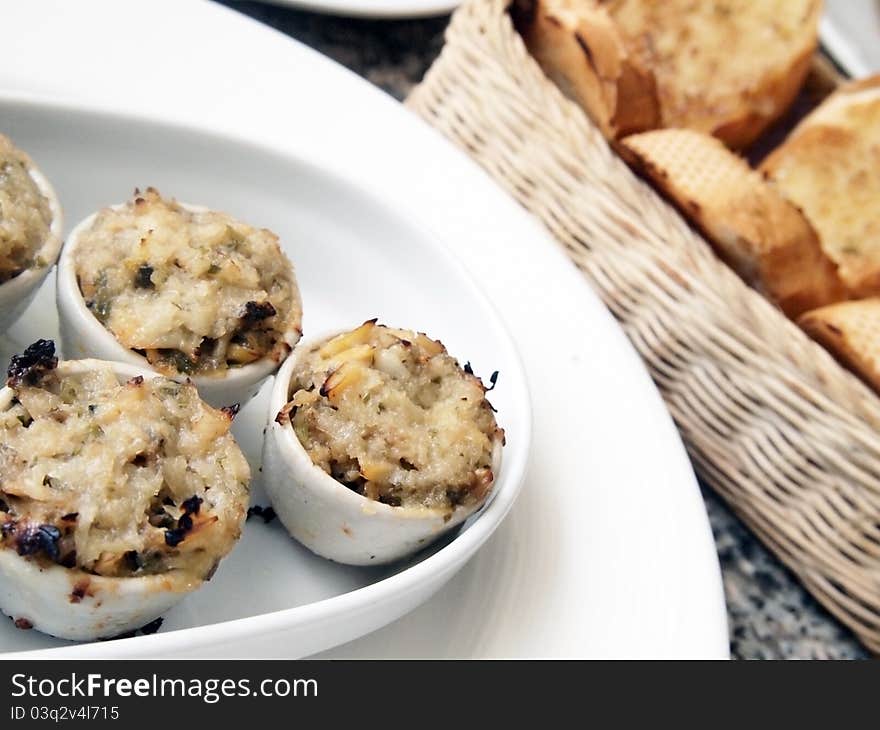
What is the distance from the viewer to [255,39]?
4.84 ft

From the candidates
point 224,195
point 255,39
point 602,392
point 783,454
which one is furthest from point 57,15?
point 783,454

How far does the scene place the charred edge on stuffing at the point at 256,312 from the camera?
103 cm

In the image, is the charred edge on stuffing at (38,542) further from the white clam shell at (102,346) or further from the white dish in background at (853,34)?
the white dish in background at (853,34)

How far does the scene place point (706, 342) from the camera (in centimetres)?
134

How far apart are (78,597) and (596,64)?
1091 mm

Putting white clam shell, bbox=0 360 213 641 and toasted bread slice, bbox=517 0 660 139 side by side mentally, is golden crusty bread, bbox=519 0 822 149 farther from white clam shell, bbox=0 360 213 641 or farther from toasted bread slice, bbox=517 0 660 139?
white clam shell, bbox=0 360 213 641

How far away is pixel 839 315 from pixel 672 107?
47 centimetres

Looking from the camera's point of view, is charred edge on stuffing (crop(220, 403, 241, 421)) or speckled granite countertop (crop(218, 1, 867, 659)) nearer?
charred edge on stuffing (crop(220, 403, 241, 421))

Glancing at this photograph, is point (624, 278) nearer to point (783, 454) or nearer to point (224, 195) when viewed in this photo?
point (783, 454)

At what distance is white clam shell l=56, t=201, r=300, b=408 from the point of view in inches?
38.9

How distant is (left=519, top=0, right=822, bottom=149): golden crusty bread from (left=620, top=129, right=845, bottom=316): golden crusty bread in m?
0.09

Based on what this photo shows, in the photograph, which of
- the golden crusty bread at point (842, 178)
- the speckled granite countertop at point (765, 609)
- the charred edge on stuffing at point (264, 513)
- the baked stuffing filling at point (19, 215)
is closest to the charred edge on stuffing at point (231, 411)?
the charred edge on stuffing at point (264, 513)

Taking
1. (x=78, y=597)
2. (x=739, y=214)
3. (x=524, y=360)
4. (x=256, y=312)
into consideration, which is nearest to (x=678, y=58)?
(x=739, y=214)

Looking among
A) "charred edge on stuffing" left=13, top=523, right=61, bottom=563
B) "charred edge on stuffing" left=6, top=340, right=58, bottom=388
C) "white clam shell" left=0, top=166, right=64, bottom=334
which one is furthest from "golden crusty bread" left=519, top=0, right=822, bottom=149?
"charred edge on stuffing" left=13, top=523, right=61, bottom=563
